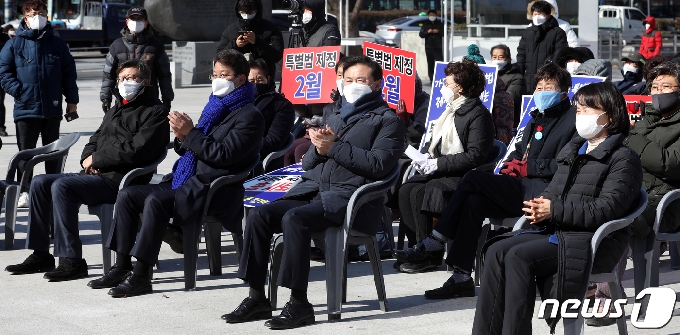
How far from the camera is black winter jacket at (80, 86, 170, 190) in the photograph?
714 cm

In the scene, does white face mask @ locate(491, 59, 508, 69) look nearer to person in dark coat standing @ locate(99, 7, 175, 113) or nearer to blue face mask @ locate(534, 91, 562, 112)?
person in dark coat standing @ locate(99, 7, 175, 113)

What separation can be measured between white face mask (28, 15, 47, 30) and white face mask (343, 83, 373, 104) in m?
4.14

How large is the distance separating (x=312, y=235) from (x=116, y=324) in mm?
1164

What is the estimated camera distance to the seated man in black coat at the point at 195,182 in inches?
260

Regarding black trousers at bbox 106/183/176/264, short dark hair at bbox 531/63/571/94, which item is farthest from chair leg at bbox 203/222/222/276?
short dark hair at bbox 531/63/571/94

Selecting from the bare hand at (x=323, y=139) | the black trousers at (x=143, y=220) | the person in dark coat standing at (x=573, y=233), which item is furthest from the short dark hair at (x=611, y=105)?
the black trousers at (x=143, y=220)

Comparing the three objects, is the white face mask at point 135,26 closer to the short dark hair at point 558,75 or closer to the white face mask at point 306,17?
the white face mask at point 306,17

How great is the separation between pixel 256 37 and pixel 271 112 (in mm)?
2384

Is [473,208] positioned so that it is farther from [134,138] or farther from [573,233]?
[134,138]

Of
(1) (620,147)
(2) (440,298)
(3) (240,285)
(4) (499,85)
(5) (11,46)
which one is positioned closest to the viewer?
(1) (620,147)

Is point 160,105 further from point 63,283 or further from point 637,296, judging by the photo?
point 637,296

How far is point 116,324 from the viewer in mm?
5961

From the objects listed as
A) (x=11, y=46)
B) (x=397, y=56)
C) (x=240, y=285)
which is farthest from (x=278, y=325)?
(x=11, y=46)

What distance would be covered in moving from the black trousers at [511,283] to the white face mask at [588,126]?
1.82 ft
